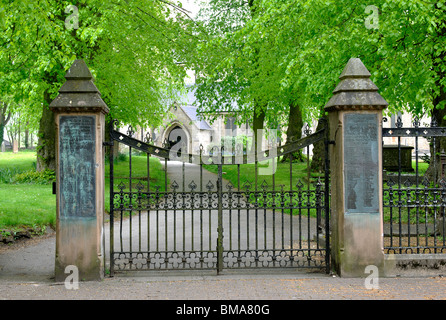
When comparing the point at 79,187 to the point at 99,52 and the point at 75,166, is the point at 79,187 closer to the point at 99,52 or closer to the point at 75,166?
the point at 75,166

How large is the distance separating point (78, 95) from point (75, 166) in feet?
3.19

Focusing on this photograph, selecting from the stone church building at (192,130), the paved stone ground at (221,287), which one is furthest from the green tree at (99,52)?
the stone church building at (192,130)

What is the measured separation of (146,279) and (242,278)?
133 centimetres

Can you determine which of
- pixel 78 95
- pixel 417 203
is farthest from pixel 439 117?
pixel 78 95

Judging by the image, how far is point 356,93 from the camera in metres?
6.38

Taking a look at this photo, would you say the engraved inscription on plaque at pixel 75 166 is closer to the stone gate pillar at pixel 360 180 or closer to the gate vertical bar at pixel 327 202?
the gate vertical bar at pixel 327 202

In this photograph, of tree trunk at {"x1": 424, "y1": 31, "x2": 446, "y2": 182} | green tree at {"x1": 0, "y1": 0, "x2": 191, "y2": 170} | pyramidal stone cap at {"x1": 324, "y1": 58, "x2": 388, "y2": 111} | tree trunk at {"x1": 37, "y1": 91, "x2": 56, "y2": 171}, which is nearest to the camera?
pyramidal stone cap at {"x1": 324, "y1": 58, "x2": 388, "y2": 111}

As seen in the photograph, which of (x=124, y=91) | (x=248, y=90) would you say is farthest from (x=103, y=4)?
(x=248, y=90)

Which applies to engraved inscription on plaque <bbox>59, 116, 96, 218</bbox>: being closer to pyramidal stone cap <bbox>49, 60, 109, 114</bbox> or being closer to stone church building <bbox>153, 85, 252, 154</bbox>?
pyramidal stone cap <bbox>49, 60, 109, 114</bbox>

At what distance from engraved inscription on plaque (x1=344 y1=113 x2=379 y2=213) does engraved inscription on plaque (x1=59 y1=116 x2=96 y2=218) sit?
3.51 metres

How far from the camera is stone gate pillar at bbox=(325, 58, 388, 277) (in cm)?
633

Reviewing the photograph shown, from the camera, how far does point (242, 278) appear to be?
6.36 meters

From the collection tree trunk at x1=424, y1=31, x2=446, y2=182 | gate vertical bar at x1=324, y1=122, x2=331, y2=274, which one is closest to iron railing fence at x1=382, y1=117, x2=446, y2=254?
tree trunk at x1=424, y1=31, x2=446, y2=182

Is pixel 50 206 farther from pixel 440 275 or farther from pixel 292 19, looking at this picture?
pixel 440 275
